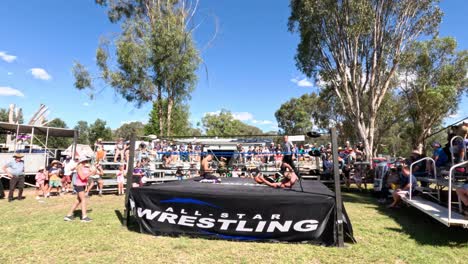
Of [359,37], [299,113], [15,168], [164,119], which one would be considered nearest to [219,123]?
[299,113]

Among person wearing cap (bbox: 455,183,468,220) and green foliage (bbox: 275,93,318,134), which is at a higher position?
green foliage (bbox: 275,93,318,134)

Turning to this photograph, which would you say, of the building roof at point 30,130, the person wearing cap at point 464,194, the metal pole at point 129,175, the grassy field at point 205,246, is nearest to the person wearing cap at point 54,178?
the building roof at point 30,130

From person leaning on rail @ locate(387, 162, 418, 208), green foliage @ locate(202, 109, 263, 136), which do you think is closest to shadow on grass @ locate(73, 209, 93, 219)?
person leaning on rail @ locate(387, 162, 418, 208)

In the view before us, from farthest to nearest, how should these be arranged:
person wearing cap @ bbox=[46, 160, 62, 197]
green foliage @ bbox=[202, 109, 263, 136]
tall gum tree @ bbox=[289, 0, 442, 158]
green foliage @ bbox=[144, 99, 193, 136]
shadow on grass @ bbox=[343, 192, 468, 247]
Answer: green foliage @ bbox=[202, 109, 263, 136] → green foliage @ bbox=[144, 99, 193, 136] → tall gum tree @ bbox=[289, 0, 442, 158] → person wearing cap @ bbox=[46, 160, 62, 197] → shadow on grass @ bbox=[343, 192, 468, 247]

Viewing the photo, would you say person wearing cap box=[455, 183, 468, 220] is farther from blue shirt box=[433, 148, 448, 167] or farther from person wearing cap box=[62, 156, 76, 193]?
person wearing cap box=[62, 156, 76, 193]

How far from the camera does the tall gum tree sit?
16.3 m

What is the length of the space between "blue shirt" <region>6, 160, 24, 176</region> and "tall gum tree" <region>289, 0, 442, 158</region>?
51.7 ft

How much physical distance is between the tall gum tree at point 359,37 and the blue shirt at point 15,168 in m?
15.8

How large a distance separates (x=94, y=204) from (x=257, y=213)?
618 centimetres

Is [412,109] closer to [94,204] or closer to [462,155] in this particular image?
[462,155]

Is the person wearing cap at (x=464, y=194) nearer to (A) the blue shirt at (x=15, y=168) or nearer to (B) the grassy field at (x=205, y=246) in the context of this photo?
(B) the grassy field at (x=205, y=246)

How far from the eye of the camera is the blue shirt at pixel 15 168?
1003cm

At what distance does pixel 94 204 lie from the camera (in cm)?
911

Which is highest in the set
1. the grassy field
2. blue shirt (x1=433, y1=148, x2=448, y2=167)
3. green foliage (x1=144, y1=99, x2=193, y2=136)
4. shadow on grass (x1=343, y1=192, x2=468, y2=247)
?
green foliage (x1=144, y1=99, x2=193, y2=136)
